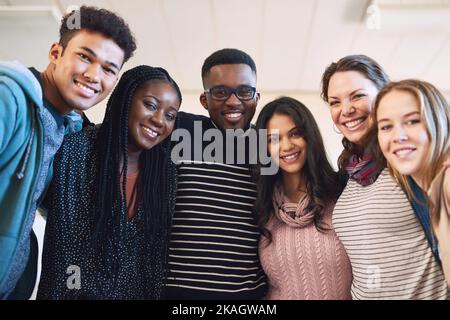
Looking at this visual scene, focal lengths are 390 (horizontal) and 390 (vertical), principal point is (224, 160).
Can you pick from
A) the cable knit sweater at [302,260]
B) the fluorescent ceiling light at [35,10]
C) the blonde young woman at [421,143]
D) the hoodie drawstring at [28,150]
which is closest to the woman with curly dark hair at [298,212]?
the cable knit sweater at [302,260]

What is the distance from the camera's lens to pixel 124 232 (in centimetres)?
88

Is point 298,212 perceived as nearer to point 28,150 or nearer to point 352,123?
point 352,123

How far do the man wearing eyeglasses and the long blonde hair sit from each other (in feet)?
1.22

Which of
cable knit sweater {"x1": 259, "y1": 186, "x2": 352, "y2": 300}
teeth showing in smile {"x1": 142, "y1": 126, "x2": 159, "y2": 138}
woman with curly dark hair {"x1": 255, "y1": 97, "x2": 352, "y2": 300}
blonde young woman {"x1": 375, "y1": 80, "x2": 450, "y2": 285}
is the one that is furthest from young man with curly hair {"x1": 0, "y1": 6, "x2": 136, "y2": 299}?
blonde young woman {"x1": 375, "y1": 80, "x2": 450, "y2": 285}

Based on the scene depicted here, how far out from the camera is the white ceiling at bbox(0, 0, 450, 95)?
48.3 inches

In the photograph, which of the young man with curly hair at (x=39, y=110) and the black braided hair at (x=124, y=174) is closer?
the young man with curly hair at (x=39, y=110)

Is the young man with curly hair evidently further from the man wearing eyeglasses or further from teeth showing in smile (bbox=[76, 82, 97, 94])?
the man wearing eyeglasses

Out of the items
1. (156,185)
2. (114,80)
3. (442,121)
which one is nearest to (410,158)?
(442,121)

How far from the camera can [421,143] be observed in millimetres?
753

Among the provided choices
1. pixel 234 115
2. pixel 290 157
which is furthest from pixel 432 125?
pixel 234 115

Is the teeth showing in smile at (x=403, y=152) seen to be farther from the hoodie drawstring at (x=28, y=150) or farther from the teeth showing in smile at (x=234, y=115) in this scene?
the hoodie drawstring at (x=28, y=150)

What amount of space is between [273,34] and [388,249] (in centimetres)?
93

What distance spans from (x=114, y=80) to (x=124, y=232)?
1.17 ft

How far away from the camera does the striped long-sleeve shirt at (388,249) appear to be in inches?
29.8
